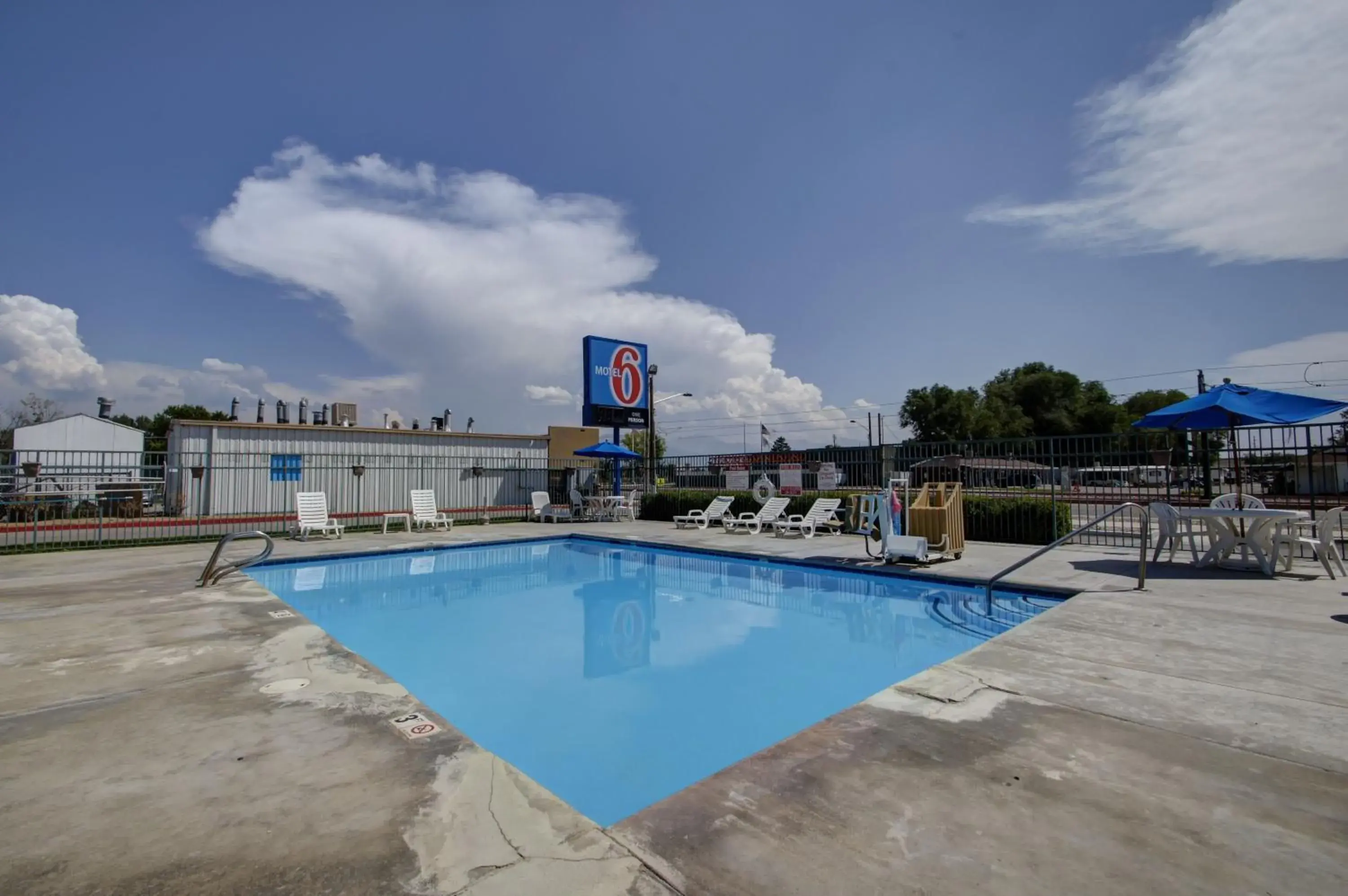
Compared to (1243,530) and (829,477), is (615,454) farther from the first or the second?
(1243,530)

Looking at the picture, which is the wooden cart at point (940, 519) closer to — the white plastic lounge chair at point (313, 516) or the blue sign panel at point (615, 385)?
the blue sign panel at point (615, 385)

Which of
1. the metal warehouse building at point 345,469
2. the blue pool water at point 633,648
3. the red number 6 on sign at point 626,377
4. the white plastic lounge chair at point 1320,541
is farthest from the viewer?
the metal warehouse building at point 345,469

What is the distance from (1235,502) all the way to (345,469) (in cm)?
2186

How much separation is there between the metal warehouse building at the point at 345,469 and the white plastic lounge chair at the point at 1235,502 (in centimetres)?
1574

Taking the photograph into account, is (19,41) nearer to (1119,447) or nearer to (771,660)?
(771,660)

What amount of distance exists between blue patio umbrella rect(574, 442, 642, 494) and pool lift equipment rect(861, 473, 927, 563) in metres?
8.97

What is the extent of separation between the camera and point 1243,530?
7992 mm

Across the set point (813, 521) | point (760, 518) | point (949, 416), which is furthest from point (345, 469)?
point (949, 416)

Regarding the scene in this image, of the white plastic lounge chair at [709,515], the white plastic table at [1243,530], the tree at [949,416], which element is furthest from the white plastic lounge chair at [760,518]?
the tree at [949,416]

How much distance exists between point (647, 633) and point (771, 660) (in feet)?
5.70

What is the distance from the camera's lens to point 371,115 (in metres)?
10.8

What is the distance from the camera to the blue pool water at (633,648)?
4121 mm

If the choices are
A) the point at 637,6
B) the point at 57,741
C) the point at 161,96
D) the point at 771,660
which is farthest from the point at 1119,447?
the point at 161,96

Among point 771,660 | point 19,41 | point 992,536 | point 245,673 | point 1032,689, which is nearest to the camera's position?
point 1032,689
